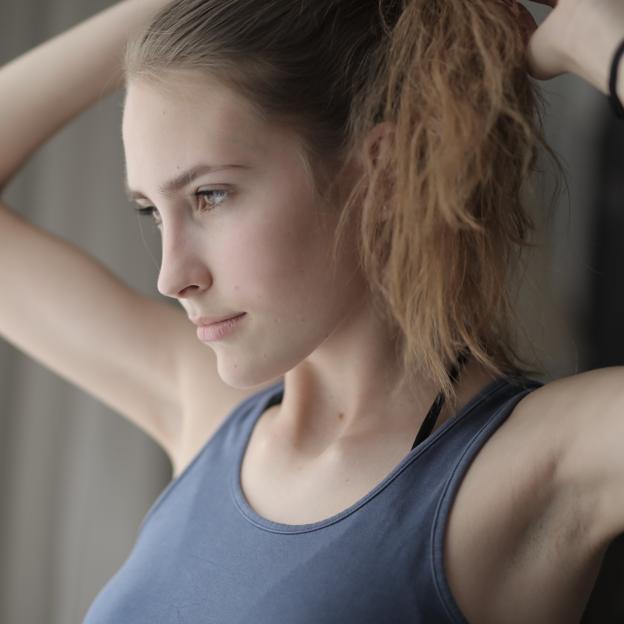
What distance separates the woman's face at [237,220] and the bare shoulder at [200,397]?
1.03ft

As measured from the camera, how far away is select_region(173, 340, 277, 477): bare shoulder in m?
1.43

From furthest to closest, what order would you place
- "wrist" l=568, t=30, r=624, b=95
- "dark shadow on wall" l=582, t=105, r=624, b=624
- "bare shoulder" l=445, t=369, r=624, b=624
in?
"dark shadow on wall" l=582, t=105, r=624, b=624
"bare shoulder" l=445, t=369, r=624, b=624
"wrist" l=568, t=30, r=624, b=95

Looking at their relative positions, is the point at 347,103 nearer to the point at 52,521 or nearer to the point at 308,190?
the point at 308,190

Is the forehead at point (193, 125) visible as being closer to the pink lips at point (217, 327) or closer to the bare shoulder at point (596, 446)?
the pink lips at point (217, 327)

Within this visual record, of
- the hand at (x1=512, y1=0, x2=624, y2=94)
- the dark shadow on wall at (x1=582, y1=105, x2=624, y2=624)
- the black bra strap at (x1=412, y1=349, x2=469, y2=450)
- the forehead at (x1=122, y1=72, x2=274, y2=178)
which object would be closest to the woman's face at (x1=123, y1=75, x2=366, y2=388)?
the forehead at (x1=122, y1=72, x2=274, y2=178)

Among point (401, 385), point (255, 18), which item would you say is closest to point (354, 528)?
point (401, 385)

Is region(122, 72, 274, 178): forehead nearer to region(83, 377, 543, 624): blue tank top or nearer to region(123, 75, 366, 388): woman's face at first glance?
region(123, 75, 366, 388): woman's face

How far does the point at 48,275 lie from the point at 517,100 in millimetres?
779

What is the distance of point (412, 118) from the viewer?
3.45 ft

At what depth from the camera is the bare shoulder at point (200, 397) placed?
143 cm

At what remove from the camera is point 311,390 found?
4.22 ft

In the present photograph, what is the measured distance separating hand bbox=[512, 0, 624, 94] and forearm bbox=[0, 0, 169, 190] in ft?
2.03

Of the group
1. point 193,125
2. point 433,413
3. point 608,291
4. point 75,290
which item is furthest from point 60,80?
point 608,291

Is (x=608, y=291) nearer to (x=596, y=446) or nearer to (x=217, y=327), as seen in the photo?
(x=596, y=446)
